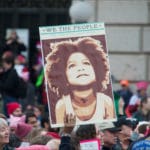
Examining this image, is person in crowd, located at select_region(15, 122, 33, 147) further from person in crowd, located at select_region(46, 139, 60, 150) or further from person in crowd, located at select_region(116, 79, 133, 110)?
person in crowd, located at select_region(116, 79, 133, 110)

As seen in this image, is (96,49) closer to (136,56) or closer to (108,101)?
(108,101)

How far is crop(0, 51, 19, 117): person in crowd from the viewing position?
19.3 metres

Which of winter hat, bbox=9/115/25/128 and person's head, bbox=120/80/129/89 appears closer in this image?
winter hat, bbox=9/115/25/128

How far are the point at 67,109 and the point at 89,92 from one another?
0.40m

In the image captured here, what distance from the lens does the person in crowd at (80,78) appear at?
507 inches

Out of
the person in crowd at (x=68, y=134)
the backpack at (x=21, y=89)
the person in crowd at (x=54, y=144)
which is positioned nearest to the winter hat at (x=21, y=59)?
the backpack at (x=21, y=89)

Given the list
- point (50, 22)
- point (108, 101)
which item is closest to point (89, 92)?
point (108, 101)

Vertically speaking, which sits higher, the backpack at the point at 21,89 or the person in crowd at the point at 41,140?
the backpack at the point at 21,89

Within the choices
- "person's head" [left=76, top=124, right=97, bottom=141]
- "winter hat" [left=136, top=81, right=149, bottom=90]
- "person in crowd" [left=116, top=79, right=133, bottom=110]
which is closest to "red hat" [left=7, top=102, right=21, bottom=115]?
"person in crowd" [left=116, top=79, right=133, bottom=110]

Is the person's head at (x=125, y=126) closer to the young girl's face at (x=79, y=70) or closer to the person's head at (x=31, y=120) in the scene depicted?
the young girl's face at (x=79, y=70)

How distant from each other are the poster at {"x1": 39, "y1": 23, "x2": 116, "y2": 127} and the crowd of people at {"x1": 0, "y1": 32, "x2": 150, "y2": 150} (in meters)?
0.15

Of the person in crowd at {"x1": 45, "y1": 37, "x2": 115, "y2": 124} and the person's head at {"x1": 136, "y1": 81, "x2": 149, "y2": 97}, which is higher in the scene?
the person in crowd at {"x1": 45, "y1": 37, "x2": 115, "y2": 124}

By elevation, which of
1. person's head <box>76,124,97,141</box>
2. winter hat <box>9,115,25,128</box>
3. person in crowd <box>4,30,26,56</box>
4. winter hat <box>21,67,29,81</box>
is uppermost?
person in crowd <box>4,30,26,56</box>

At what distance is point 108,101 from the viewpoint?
13.0 meters
